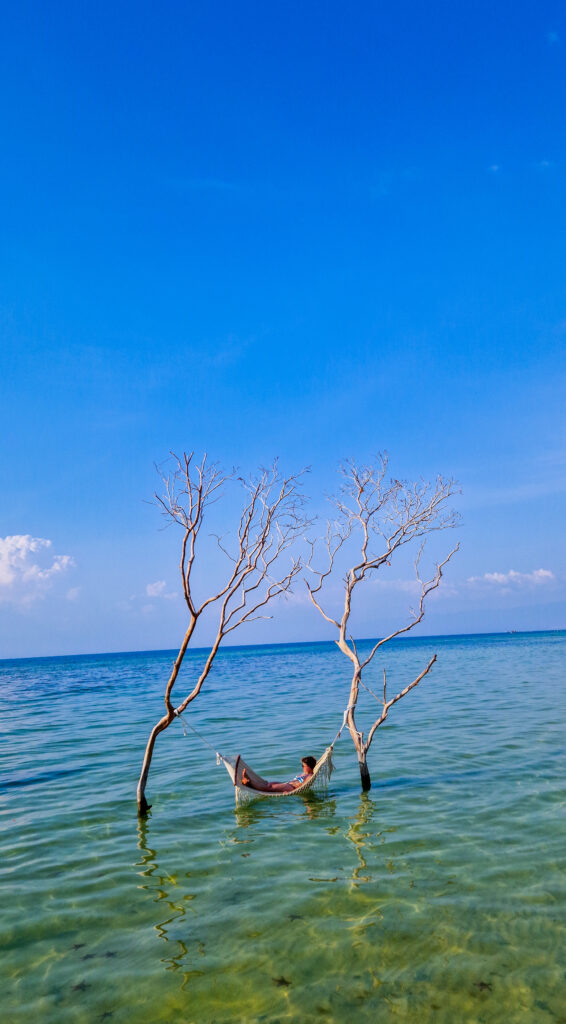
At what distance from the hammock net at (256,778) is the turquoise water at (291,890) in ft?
0.92

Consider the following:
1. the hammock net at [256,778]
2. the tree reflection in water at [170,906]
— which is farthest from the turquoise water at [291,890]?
the hammock net at [256,778]

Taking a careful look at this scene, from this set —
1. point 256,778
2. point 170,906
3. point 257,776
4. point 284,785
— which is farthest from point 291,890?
point 284,785

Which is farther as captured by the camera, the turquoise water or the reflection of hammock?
the reflection of hammock

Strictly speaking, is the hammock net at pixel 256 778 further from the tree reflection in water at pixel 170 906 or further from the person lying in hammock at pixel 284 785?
the tree reflection in water at pixel 170 906

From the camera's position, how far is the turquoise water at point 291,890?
6.25 m

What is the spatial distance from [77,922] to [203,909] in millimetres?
1650

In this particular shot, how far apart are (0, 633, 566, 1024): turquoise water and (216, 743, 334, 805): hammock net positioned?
0.28 m

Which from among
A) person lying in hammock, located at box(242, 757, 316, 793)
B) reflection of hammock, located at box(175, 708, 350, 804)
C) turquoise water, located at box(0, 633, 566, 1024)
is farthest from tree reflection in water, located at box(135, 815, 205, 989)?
person lying in hammock, located at box(242, 757, 316, 793)

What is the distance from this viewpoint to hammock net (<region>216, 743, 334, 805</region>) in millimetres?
12781

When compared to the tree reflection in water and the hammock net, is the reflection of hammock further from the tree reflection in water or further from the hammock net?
the tree reflection in water

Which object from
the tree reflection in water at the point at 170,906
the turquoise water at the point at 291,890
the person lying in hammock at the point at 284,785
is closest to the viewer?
the turquoise water at the point at 291,890

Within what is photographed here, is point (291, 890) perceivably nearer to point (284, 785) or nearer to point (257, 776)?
point (257, 776)

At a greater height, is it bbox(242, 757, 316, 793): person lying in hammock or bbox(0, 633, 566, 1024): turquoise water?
bbox(242, 757, 316, 793): person lying in hammock

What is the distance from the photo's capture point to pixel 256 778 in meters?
13.2
